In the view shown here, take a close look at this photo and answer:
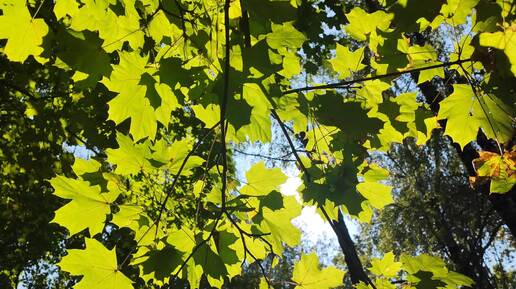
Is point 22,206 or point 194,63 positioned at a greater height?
point 22,206

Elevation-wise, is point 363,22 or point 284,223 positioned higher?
point 363,22

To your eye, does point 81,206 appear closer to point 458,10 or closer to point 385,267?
point 385,267

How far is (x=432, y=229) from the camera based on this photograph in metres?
15.9

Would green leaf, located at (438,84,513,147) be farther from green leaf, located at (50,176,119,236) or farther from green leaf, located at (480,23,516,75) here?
green leaf, located at (50,176,119,236)

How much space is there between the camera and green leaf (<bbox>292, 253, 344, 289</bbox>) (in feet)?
5.77

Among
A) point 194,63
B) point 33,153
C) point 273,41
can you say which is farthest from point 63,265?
point 33,153

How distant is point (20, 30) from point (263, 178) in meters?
1.24

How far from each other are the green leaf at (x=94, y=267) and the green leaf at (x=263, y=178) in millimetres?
686

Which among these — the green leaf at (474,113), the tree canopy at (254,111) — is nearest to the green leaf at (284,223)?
the tree canopy at (254,111)

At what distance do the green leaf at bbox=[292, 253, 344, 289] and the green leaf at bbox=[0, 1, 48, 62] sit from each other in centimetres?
151

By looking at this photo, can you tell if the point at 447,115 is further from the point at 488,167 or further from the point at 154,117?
the point at 154,117

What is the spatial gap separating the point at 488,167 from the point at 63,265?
2018 mm

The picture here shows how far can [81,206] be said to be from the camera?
5.65ft

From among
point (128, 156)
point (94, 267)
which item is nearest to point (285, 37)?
point (128, 156)
